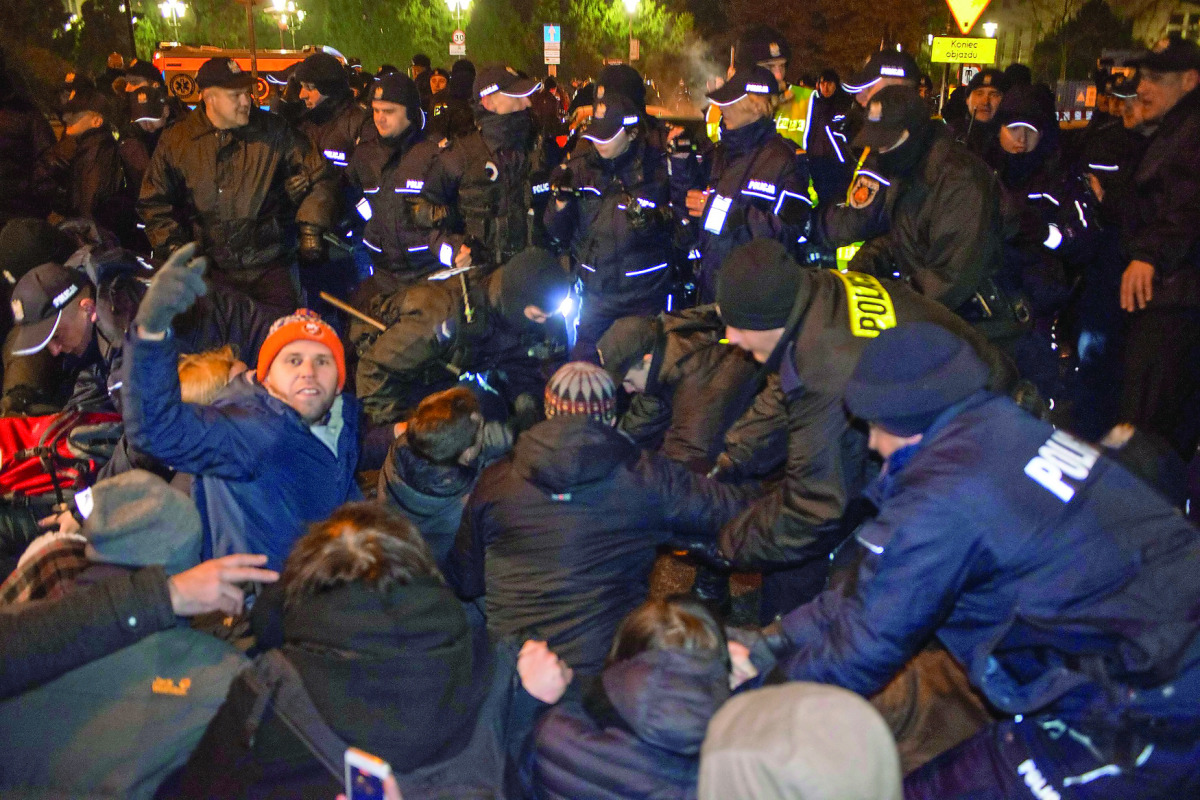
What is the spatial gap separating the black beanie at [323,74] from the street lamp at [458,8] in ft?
113

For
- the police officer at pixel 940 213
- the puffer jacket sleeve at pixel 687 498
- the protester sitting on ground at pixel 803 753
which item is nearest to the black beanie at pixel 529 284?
the puffer jacket sleeve at pixel 687 498

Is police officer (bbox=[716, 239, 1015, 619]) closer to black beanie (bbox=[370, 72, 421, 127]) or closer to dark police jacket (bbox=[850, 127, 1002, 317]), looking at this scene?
dark police jacket (bbox=[850, 127, 1002, 317])

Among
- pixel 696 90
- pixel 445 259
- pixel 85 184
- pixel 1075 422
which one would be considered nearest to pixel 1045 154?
pixel 1075 422

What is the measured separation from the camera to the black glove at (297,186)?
21.4 ft

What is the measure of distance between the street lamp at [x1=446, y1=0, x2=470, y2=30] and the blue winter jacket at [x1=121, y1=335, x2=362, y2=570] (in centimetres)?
4023

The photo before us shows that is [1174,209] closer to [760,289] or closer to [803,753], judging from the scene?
[760,289]

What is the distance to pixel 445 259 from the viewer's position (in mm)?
6414

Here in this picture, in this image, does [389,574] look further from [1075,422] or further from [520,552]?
[1075,422]

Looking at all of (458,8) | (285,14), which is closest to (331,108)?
(458,8)

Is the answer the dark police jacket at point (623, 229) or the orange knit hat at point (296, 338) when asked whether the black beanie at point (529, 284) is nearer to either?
the orange knit hat at point (296, 338)

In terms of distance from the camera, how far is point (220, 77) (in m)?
6.27

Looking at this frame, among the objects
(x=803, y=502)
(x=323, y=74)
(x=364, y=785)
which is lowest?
(x=803, y=502)

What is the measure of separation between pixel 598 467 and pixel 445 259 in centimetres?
356

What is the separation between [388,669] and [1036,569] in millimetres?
1427
